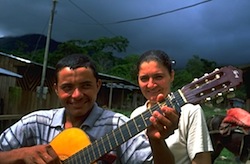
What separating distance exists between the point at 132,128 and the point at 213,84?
472 mm

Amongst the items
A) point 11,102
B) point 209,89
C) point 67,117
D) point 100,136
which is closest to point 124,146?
point 100,136

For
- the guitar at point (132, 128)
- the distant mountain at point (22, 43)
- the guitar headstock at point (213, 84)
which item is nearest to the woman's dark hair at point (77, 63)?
the guitar at point (132, 128)

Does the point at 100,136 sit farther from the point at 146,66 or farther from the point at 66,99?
the point at 146,66

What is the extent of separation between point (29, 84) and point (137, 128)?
57.9 feet

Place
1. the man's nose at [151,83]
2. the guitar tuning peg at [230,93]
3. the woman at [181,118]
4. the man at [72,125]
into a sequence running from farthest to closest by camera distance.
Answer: the man's nose at [151,83] → the woman at [181,118] → the man at [72,125] → the guitar tuning peg at [230,93]

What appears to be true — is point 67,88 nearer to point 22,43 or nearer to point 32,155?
point 32,155

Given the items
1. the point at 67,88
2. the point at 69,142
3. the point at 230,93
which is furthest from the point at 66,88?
the point at 230,93

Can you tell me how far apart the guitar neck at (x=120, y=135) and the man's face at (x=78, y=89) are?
22 centimetres

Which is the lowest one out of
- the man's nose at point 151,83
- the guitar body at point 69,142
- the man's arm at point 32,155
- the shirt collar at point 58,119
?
the man's arm at point 32,155

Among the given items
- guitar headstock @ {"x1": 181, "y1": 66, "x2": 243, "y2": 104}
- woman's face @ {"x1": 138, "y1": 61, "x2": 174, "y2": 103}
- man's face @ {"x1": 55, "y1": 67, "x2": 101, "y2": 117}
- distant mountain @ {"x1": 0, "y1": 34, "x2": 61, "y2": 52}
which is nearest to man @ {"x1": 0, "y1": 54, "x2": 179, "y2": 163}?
man's face @ {"x1": 55, "y1": 67, "x2": 101, "y2": 117}

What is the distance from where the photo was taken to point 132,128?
79.4 inches

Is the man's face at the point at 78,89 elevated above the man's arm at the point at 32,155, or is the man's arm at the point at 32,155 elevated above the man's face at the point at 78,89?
the man's face at the point at 78,89

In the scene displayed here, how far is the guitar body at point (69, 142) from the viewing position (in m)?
2.21

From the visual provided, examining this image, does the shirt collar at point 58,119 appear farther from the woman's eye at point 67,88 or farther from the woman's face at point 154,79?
the woman's face at point 154,79
